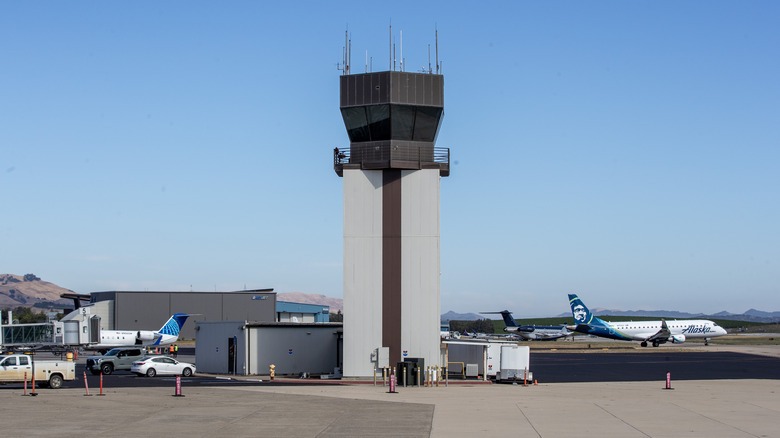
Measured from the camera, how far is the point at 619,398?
3306cm

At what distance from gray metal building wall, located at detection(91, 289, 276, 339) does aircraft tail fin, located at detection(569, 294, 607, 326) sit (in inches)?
1968

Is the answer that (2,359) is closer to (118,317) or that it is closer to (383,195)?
(383,195)

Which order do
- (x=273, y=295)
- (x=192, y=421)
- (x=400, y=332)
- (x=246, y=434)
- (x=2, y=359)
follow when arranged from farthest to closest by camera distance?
1. (x=273, y=295)
2. (x=400, y=332)
3. (x=2, y=359)
4. (x=192, y=421)
5. (x=246, y=434)

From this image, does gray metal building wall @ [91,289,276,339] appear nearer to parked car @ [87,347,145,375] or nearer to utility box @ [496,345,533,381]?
parked car @ [87,347,145,375]

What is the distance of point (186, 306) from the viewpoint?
12825cm

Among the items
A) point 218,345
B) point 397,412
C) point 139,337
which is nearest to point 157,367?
point 218,345

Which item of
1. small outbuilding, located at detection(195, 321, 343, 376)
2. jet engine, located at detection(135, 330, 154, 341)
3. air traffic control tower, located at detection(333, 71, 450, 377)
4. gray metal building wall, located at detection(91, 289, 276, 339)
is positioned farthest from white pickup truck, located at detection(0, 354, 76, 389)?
gray metal building wall, located at detection(91, 289, 276, 339)

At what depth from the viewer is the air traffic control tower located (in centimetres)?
4188

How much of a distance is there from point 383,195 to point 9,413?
22.4 m

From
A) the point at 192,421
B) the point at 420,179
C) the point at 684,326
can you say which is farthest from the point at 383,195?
the point at 684,326

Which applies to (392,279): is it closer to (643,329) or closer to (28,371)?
(28,371)

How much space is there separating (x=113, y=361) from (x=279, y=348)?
1122cm

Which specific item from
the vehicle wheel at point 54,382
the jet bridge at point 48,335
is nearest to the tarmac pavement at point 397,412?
the vehicle wheel at point 54,382

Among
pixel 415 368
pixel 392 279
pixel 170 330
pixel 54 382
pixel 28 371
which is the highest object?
pixel 392 279
